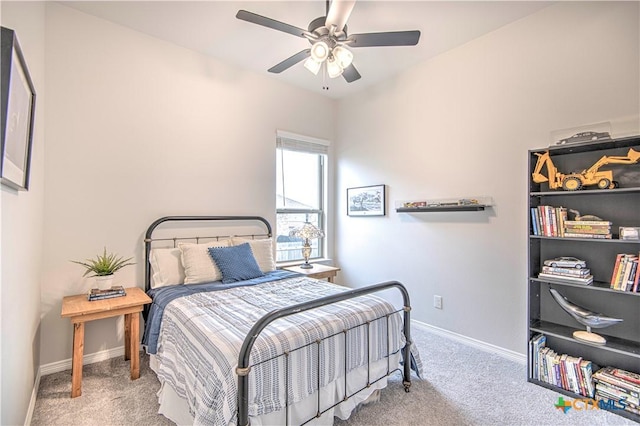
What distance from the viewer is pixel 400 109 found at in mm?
3754

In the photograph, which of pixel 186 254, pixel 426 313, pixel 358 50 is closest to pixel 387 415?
pixel 426 313

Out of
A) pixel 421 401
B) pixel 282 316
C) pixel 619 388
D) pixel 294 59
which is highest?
pixel 294 59

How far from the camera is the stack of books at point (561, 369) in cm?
216

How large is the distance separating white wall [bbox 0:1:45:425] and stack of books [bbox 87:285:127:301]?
0.33 m

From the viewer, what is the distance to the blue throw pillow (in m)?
2.92

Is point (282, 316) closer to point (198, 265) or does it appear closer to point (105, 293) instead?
point (198, 265)

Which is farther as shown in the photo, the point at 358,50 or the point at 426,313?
the point at 426,313

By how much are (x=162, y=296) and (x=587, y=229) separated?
3.26 meters

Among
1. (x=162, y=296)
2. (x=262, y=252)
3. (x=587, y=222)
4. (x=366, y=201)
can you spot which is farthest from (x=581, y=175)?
(x=162, y=296)

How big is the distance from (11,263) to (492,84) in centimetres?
375

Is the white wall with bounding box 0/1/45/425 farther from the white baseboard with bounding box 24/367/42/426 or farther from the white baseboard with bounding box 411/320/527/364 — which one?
the white baseboard with bounding box 411/320/527/364

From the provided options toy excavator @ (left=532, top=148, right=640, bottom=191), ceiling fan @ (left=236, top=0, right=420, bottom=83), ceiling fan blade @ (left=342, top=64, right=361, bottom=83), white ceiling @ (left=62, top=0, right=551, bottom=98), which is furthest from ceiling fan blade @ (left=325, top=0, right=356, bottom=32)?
toy excavator @ (left=532, top=148, right=640, bottom=191)

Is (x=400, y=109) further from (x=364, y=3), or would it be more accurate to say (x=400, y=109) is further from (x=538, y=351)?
(x=538, y=351)

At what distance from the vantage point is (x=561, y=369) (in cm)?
226
